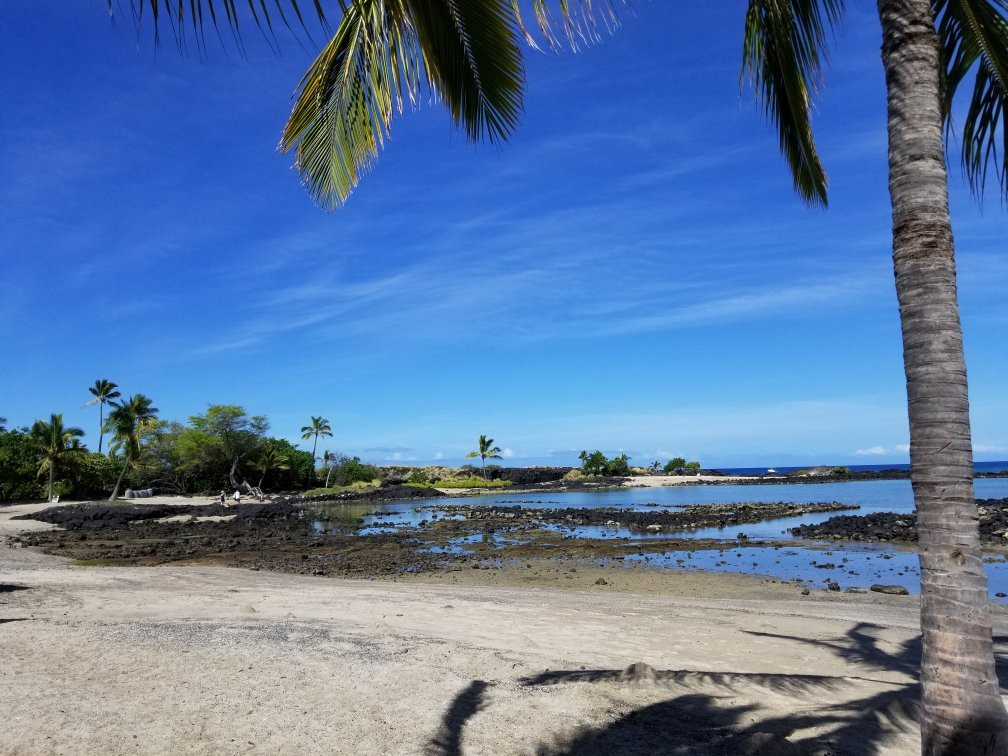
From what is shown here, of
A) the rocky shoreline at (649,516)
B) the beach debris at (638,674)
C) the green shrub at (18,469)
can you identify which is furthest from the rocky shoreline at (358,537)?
the beach debris at (638,674)

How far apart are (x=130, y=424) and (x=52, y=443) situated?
657 centimetres

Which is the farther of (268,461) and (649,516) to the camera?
(268,461)

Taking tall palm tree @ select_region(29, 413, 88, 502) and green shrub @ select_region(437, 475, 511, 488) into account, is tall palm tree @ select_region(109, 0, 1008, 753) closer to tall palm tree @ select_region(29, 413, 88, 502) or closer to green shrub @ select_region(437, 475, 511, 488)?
tall palm tree @ select_region(29, 413, 88, 502)

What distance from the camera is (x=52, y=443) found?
1879 inches

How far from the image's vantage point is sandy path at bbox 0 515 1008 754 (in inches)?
190

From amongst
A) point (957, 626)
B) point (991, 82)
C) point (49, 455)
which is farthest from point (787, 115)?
point (49, 455)

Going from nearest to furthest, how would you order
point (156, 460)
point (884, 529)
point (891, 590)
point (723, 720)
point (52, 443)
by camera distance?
point (723, 720)
point (891, 590)
point (884, 529)
point (52, 443)
point (156, 460)

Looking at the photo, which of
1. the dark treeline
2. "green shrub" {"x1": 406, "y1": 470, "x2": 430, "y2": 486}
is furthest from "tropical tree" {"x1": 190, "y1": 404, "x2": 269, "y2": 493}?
"green shrub" {"x1": 406, "y1": 470, "x2": 430, "y2": 486}

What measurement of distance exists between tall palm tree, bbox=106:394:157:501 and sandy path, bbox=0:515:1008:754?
47402 mm

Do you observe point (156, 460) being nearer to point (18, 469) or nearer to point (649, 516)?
point (18, 469)

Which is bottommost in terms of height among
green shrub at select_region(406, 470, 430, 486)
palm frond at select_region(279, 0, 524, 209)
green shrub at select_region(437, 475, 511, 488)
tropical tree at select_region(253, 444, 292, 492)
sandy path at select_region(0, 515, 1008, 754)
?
green shrub at select_region(437, 475, 511, 488)

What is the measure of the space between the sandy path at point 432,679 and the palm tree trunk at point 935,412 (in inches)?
59.2

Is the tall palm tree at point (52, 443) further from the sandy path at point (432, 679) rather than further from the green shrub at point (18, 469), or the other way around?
the sandy path at point (432, 679)

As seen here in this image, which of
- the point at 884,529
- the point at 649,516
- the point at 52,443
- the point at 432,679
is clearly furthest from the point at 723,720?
the point at 52,443
